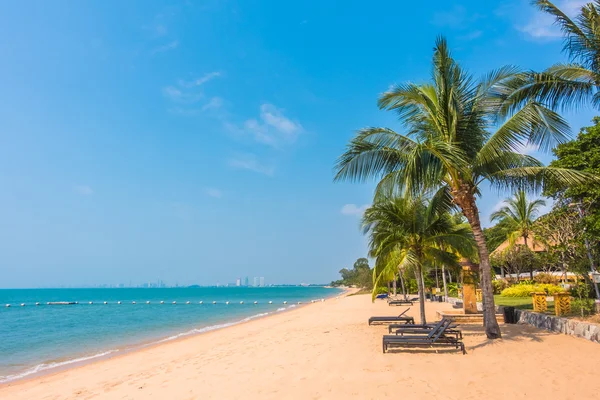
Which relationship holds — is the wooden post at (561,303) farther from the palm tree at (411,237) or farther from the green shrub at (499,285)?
the green shrub at (499,285)

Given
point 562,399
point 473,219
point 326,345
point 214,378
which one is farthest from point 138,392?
point 473,219

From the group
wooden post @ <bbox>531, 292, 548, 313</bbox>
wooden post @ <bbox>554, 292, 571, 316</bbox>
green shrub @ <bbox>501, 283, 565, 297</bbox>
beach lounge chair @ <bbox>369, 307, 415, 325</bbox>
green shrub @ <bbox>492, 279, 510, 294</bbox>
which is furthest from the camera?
green shrub @ <bbox>492, 279, 510, 294</bbox>

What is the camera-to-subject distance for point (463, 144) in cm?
966

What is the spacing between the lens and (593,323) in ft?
29.0

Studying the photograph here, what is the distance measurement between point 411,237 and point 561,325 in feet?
15.3

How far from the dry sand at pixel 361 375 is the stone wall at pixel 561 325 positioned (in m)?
0.22

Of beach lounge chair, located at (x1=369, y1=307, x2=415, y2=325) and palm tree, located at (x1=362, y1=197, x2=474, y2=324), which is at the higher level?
palm tree, located at (x1=362, y1=197, x2=474, y2=324)

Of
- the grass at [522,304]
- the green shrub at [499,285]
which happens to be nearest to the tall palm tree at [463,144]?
the grass at [522,304]

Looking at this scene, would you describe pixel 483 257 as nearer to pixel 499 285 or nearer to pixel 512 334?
pixel 512 334

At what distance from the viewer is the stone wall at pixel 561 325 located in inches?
336

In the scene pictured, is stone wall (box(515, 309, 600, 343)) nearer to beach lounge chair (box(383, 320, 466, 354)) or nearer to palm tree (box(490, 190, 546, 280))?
beach lounge chair (box(383, 320, 466, 354))

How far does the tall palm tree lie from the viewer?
895 cm

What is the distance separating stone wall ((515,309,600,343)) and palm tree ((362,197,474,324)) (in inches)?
102

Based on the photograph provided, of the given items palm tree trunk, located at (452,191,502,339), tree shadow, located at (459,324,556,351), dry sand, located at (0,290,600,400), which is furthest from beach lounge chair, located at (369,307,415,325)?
palm tree trunk, located at (452,191,502,339)
